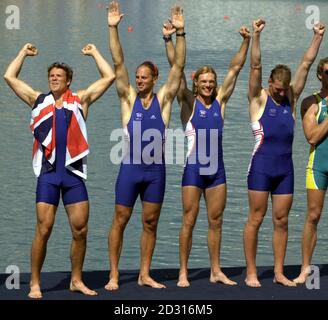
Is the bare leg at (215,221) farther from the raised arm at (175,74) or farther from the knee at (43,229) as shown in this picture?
the knee at (43,229)

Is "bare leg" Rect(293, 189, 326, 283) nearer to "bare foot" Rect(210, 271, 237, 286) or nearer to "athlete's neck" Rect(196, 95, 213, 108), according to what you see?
"bare foot" Rect(210, 271, 237, 286)

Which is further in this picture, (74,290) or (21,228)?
(21,228)

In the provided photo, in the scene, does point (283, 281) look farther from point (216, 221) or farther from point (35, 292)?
point (35, 292)

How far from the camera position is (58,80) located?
10.7 metres

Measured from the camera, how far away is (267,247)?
15328 millimetres

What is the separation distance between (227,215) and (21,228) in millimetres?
2648

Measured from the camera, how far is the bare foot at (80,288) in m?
10.7

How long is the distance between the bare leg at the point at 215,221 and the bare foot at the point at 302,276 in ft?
1.93

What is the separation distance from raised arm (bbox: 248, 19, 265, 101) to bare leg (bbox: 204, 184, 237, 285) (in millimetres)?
856

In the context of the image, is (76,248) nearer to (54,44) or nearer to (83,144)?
(83,144)

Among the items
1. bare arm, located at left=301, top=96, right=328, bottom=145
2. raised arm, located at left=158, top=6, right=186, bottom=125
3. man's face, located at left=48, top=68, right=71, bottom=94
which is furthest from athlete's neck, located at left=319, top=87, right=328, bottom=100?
man's face, located at left=48, top=68, right=71, bottom=94

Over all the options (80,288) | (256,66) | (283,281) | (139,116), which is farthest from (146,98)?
(283,281)

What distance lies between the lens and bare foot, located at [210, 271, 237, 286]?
11.3 metres
